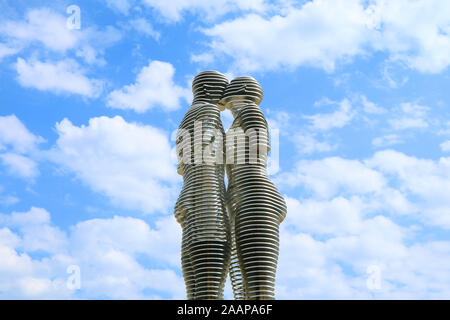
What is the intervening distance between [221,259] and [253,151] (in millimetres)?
5933

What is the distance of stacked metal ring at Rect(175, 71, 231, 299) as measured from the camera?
91.4 ft

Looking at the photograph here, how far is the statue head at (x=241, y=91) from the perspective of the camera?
32.7 meters

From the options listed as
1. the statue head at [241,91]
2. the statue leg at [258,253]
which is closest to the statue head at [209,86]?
the statue head at [241,91]

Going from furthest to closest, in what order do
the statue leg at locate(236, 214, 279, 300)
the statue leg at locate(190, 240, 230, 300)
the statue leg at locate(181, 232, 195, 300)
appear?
the statue leg at locate(181, 232, 195, 300), the statue leg at locate(190, 240, 230, 300), the statue leg at locate(236, 214, 279, 300)

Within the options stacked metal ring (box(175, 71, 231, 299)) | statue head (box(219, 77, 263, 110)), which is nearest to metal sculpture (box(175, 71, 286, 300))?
stacked metal ring (box(175, 71, 231, 299))

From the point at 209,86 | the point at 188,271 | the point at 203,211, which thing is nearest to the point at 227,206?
the point at 203,211

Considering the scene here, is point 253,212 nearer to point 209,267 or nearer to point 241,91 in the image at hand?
point 209,267

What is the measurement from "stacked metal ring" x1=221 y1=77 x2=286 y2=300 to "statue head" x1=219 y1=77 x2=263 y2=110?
146 centimetres

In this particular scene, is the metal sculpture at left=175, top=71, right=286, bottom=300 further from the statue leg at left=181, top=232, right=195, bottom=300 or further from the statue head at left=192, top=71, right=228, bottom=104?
the statue head at left=192, top=71, right=228, bottom=104

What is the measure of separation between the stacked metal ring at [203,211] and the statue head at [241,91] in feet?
4.70

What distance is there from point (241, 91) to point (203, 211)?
784cm

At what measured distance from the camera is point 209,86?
109ft
